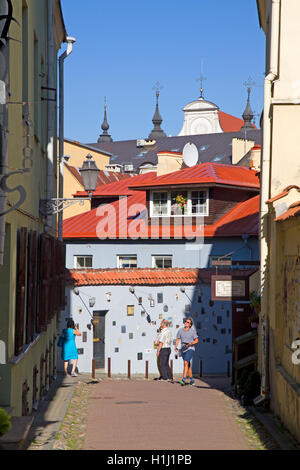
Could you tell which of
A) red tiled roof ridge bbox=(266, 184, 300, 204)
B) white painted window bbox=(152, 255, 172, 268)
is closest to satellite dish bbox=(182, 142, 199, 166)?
white painted window bbox=(152, 255, 172, 268)

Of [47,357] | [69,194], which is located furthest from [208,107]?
[47,357]

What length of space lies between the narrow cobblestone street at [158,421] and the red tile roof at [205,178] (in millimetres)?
14691

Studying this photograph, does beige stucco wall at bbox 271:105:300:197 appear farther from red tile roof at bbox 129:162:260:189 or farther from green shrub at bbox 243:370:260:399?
red tile roof at bbox 129:162:260:189

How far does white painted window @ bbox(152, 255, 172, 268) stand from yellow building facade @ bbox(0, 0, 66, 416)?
45.6ft

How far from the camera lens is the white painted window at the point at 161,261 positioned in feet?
106

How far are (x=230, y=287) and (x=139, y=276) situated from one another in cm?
637

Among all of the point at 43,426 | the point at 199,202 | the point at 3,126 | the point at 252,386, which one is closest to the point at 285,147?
the point at 252,386

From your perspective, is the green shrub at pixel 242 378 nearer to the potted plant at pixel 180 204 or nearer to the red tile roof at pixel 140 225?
the red tile roof at pixel 140 225

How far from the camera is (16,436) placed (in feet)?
24.3

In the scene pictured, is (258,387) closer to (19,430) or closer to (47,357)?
(47,357)

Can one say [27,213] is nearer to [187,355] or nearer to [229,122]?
[187,355]

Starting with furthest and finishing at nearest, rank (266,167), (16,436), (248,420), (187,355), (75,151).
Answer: (75,151)
(187,355)
(266,167)
(248,420)
(16,436)

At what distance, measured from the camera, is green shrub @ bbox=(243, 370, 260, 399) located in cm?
1538

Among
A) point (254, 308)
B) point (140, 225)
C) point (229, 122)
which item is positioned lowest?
point (254, 308)
